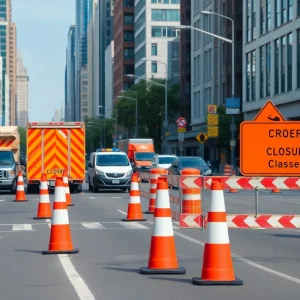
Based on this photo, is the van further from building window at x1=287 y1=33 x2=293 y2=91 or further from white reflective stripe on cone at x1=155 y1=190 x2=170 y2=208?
white reflective stripe on cone at x1=155 y1=190 x2=170 y2=208

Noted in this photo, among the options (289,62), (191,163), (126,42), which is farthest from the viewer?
(126,42)

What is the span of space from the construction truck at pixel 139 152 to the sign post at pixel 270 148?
4167cm

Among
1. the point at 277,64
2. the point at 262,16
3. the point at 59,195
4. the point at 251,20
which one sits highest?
the point at 251,20

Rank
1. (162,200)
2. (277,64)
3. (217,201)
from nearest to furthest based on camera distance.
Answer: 1. (217,201)
2. (162,200)
3. (277,64)

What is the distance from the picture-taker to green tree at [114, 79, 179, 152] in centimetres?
10194

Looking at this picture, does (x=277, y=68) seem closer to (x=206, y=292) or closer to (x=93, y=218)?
(x=93, y=218)

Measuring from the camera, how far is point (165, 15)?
13288cm

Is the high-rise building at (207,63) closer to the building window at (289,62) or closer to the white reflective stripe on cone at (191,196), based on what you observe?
the building window at (289,62)

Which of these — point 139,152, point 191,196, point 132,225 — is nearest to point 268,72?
point 139,152

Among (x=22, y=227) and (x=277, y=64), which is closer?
(x=22, y=227)

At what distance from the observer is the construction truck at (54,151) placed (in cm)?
3509

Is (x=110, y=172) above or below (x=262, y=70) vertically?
below

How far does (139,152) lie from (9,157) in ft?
75.9

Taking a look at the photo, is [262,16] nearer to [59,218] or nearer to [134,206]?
[134,206]
